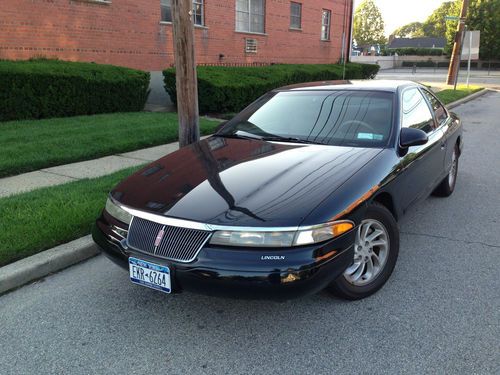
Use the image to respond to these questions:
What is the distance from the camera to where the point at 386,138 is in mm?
3787

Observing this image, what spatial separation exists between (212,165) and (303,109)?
1223mm

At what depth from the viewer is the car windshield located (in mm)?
3859

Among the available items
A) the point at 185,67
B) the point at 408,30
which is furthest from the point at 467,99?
the point at 408,30

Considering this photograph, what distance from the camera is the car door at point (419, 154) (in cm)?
385

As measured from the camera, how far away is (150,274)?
277 centimetres

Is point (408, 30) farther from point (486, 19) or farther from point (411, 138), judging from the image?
point (411, 138)

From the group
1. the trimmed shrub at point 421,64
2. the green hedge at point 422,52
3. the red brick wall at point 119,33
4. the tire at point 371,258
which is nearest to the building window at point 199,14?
the red brick wall at point 119,33

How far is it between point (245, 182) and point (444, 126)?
3.08 m

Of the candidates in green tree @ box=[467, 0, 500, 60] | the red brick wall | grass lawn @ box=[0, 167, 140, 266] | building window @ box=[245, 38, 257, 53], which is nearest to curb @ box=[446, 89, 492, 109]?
the red brick wall

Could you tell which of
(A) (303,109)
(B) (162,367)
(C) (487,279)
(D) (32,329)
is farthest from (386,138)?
(D) (32,329)

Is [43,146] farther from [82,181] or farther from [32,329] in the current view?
[32,329]

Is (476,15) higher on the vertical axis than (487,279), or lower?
higher

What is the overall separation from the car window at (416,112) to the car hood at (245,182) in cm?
86

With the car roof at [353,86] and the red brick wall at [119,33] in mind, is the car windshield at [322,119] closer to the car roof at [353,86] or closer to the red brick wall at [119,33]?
the car roof at [353,86]
